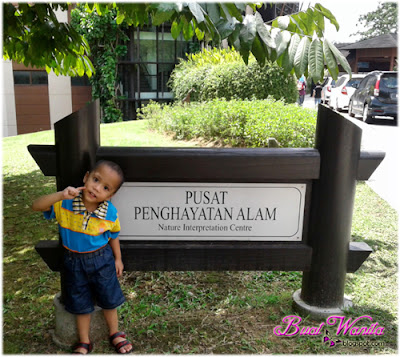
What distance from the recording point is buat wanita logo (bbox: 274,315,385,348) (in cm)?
286

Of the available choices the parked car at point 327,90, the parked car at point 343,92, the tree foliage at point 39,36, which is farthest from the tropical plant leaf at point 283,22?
the parked car at point 327,90

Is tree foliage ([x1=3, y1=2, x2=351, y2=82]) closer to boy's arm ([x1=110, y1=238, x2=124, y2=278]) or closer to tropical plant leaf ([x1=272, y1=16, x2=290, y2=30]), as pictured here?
tropical plant leaf ([x1=272, y1=16, x2=290, y2=30])

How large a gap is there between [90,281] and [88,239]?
0.27 meters

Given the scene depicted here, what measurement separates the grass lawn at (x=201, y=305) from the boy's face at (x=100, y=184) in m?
0.97

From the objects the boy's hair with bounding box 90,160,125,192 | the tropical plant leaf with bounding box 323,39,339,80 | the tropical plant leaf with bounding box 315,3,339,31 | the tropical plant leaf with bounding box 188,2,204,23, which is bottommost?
the boy's hair with bounding box 90,160,125,192

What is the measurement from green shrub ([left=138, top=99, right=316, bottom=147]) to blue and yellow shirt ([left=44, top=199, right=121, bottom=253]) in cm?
547

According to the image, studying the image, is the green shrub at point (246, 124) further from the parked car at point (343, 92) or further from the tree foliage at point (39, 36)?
the parked car at point (343, 92)

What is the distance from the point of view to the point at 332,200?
9.36 feet

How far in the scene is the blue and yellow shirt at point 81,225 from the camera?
8.36 feet

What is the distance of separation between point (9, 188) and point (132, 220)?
4.78 meters

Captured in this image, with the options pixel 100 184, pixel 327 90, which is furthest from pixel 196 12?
pixel 327 90

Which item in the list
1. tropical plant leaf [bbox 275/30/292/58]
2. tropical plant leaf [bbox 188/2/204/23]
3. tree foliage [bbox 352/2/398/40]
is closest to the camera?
tropical plant leaf [bbox 188/2/204/23]

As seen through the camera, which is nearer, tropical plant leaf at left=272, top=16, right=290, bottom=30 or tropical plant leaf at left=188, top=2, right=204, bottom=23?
tropical plant leaf at left=188, top=2, right=204, bottom=23

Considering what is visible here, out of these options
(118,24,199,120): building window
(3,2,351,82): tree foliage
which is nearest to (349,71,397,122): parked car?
(118,24,199,120): building window
